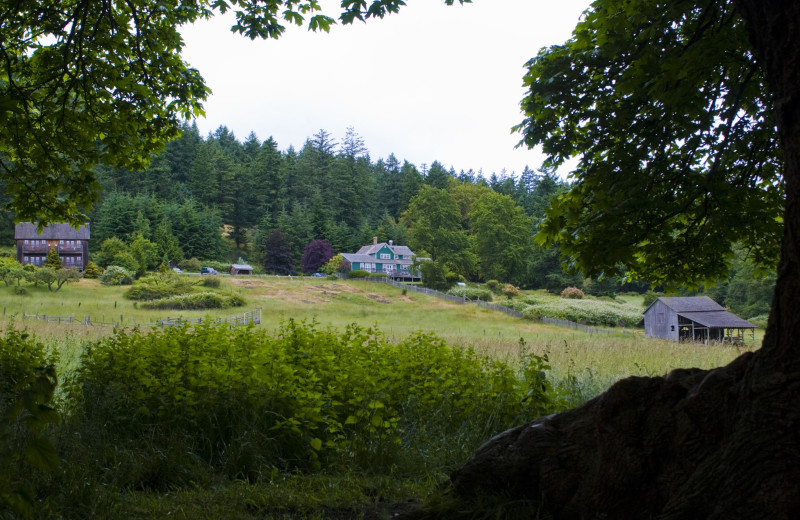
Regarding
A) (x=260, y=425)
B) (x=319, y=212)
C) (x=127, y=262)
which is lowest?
(x=260, y=425)

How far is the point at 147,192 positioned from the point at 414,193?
139 feet

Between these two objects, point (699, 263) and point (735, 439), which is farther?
point (699, 263)

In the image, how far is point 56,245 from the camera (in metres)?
58.2

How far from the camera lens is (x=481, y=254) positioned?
72500 millimetres

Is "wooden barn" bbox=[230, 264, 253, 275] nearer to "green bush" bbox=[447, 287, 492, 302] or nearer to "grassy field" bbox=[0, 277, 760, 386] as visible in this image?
"grassy field" bbox=[0, 277, 760, 386]

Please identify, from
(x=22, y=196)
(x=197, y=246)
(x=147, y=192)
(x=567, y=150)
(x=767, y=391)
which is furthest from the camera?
(x=147, y=192)

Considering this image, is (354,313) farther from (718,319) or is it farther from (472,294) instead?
(718,319)

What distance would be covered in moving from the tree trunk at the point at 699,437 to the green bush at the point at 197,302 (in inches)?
1514

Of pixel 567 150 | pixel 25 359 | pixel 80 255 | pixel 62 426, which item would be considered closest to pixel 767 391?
pixel 567 150

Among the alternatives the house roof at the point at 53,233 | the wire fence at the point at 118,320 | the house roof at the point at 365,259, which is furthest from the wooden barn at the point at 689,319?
the house roof at the point at 53,233

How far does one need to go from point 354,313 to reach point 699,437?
38.3m

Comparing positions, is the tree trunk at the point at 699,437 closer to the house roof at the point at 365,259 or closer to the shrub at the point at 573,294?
the shrub at the point at 573,294

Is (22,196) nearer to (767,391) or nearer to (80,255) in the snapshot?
(767,391)

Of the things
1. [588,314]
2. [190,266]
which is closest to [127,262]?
[190,266]
